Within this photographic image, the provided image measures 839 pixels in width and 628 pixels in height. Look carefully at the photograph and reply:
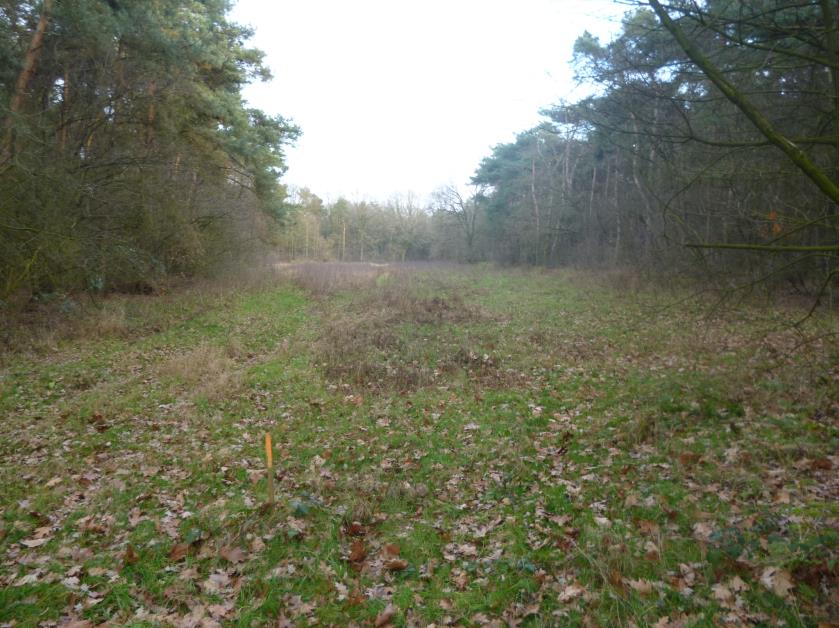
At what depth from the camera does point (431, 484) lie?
18.9 feet

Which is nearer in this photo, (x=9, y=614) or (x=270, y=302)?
(x=9, y=614)

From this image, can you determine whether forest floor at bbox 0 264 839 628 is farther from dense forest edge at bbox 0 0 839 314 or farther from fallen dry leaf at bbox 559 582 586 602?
dense forest edge at bbox 0 0 839 314

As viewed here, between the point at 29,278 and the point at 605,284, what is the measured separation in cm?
1918

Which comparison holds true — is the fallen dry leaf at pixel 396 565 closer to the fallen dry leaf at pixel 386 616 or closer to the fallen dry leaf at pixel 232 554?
the fallen dry leaf at pixel 386 616

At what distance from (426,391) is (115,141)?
12.3 meters

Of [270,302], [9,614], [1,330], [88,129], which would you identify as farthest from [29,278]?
[9,614]

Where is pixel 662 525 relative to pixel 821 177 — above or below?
below

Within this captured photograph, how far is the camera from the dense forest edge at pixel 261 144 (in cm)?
520

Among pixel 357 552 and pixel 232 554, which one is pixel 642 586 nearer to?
pixel 357 552

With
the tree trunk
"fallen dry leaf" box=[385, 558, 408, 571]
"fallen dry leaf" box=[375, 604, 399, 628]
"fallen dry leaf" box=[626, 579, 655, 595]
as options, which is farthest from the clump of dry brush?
the tree trunk

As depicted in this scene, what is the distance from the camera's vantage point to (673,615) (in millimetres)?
3264

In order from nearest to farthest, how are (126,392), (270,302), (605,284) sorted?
(126,392)
(270,302)
(605,284)

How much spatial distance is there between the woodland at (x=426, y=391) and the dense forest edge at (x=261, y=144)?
0.23 feet

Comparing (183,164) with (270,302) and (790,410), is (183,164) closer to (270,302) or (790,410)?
(270,302)
